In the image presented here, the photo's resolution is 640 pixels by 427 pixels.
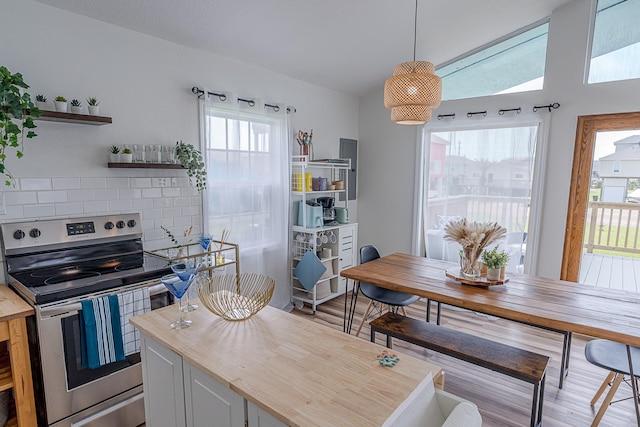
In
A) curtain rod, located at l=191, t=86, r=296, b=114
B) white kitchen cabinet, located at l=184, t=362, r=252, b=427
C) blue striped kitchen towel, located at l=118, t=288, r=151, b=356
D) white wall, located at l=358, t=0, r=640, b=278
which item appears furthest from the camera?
white wall, located at l=358, t=0, r=640, b=278

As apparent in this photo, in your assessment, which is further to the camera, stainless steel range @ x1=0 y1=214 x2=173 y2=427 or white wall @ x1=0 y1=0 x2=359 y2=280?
white wall @ x1=0 y1=0 x2=359 y2=280

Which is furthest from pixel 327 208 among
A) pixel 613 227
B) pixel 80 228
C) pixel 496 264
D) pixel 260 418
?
pixel 260 418

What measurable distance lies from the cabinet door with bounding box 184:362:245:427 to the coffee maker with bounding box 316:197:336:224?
9.19 ft

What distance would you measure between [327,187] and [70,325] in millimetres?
2822

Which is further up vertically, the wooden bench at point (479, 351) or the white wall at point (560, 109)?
the white wall at point (560, 109)

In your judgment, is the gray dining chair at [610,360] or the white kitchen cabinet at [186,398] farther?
Result: the gray dining chair at [610,360]

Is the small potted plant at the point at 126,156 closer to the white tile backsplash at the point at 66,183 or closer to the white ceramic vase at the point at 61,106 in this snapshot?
the white tile backsplash at the point at 66,183

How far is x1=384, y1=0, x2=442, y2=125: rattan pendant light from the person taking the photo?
2.13 m

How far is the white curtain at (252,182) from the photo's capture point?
3055mm

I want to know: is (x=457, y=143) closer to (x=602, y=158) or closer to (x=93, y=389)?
(x=602, y=158)

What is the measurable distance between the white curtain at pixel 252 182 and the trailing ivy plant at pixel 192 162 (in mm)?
156

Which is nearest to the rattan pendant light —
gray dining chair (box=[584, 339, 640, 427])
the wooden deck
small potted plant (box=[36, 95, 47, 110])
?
gray dining chair (box=[584, 339, 640, 427])

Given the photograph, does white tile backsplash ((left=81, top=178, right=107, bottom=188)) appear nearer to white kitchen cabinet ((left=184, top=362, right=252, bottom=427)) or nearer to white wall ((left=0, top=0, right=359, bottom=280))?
white wall ((left=0, top=0, right=359, bottom=280))

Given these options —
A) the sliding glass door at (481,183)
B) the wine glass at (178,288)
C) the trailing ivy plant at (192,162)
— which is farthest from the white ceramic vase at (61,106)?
the sliding glass door at (481,183)
